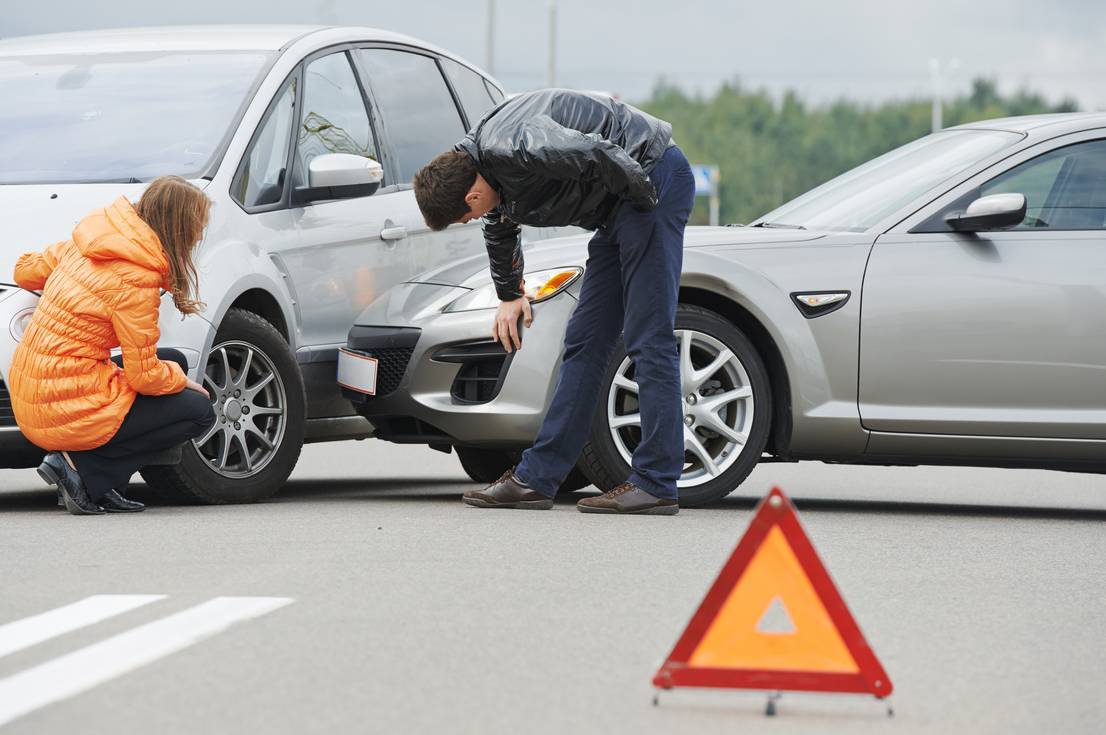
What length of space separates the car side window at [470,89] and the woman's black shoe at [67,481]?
3117mm

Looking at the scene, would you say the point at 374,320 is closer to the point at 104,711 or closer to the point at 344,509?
the point at 344,509

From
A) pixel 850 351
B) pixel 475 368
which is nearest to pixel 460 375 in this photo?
pixel 475 368

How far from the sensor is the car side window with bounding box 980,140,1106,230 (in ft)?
23.9

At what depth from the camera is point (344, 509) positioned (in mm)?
7086

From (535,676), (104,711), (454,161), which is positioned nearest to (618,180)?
(454,161)

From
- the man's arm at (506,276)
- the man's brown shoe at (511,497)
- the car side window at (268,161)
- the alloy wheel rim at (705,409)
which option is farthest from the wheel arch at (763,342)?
the car side window at (268,161)

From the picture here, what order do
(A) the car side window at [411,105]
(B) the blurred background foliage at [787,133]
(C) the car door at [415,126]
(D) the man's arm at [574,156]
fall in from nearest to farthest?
(D) the man's arm at [574,156]
(C) the car door at [415,126]
(A) the car side window at [411,105]
(B) the blurred background foliage at [787,133]

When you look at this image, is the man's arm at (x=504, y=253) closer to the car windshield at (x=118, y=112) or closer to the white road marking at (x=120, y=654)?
the car windshield at (x=118, y=112)

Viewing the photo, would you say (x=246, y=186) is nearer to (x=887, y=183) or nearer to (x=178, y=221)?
(x=178, y=221)

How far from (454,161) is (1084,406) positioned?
8.94 ft

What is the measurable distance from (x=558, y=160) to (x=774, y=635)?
2.94m

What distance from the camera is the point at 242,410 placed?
7059 mm

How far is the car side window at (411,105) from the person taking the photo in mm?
8352

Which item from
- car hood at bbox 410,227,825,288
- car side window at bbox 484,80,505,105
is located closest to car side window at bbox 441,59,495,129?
car side window at bbox 484,80,505,105
